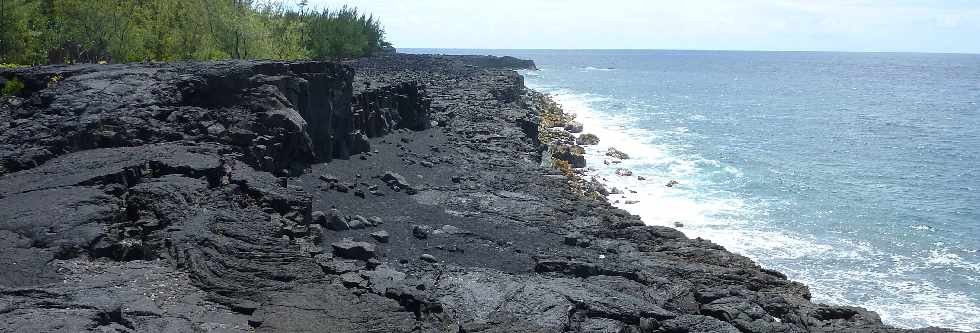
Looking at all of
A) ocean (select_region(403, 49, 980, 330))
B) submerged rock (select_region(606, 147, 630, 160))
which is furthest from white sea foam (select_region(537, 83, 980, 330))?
submerged rock (select_region(606, 147, 630, 160))

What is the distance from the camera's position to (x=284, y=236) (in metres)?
14.1

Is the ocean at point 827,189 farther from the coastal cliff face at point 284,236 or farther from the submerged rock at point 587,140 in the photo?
the coastal cliff face at point 284,236

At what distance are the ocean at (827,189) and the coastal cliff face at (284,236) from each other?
7584mm

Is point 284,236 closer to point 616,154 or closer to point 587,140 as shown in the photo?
point 616,154

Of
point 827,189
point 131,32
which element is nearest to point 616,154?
point 827,189

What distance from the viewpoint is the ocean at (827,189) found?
78.0 feet

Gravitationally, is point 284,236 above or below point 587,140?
above

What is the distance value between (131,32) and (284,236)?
2110 centimetres

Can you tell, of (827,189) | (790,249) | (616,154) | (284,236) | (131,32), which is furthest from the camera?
(616,154)

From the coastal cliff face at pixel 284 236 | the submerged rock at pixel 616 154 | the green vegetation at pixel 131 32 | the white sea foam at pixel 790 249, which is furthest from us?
the submerged rock at pixel 616 154

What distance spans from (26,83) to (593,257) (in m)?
15.3

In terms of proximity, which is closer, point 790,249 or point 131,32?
point 790,249

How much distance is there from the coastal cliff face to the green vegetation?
1003 centimetres

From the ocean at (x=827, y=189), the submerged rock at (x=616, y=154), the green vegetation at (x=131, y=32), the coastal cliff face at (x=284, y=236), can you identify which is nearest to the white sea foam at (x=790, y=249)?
the ocean at (x=827, y=189)
